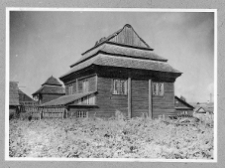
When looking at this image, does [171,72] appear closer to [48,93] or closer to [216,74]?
[216,74]

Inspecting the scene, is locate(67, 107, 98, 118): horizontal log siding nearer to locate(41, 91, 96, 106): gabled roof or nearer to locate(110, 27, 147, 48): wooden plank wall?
locate(41, 91, 96, 106): gabled roof

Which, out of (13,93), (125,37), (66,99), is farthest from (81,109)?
(125,37)

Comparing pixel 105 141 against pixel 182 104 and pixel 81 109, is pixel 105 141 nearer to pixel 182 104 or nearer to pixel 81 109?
pixel 81 109

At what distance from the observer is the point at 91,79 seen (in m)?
10.1

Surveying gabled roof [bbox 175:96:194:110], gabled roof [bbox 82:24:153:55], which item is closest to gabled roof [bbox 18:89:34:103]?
gabled roof [bbox 82:24:153:55]

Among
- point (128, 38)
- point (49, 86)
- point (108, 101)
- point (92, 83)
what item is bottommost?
point (108, 101)

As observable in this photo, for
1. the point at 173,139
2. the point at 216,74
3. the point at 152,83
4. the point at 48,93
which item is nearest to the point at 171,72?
the point at 152,83

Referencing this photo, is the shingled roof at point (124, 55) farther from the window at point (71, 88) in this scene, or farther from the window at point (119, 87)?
the window at point (71, 88)

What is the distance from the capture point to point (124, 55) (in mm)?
10344

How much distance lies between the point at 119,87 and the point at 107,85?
1.56 feet

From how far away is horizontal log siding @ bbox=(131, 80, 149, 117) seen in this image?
10.1 meters

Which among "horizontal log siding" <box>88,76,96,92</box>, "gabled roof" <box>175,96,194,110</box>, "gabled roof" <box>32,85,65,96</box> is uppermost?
"horizontal log siding" <box>88,76,96,92</box>
